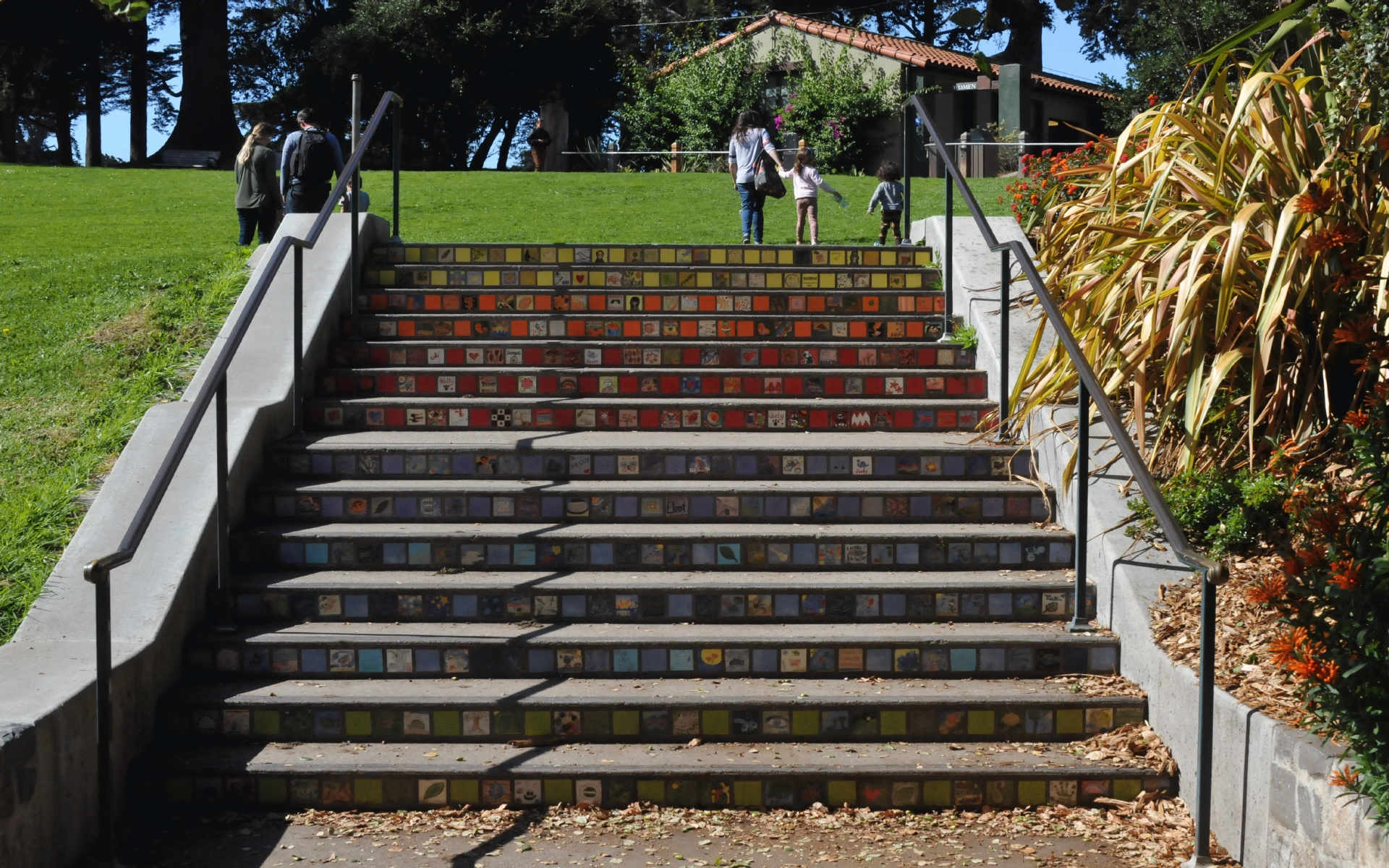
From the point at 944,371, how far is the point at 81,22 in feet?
86.9

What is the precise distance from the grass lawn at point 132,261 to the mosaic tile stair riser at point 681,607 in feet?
3.85

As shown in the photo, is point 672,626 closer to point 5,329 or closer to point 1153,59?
point 5,329

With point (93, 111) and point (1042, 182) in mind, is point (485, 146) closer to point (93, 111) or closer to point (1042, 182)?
point (93, 111)

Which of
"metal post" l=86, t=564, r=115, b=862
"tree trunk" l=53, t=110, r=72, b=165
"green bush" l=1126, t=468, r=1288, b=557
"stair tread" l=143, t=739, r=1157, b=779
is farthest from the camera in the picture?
"tree trunk" l=53, t=110, r=72, b=165

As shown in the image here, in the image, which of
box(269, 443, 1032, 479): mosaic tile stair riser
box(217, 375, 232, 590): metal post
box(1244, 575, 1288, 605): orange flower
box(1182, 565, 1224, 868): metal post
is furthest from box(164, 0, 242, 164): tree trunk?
box(1244, 575, 1288, 605): orange flower

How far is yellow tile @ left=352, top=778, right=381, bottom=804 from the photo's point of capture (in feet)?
13.5

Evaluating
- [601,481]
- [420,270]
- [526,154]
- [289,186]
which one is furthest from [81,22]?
[601,481]

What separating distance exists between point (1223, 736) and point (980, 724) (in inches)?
32.9

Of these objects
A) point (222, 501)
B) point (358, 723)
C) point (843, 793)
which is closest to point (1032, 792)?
point (843, 793)

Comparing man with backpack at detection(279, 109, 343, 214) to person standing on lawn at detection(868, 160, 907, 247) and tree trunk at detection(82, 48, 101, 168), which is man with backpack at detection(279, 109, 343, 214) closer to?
person standing on lawn at detection(868, 160, 907, 247)

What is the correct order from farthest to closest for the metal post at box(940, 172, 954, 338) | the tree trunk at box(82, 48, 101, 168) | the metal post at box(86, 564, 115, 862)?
the tree trunk at box(82, 48, 101, 168), the metal post at box(940, 172, 954, 338), the metal post at box(86, 564, 115, 862)

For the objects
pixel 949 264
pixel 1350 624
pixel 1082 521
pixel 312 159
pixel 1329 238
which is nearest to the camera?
pixel 1350 624

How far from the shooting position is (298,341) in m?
5.80

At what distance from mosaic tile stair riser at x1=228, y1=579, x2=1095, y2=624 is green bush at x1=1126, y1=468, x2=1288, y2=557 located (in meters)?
0.48
